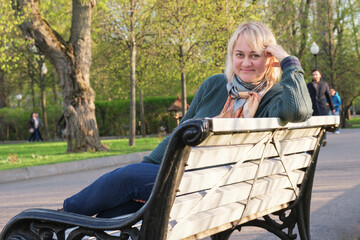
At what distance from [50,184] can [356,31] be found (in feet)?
117

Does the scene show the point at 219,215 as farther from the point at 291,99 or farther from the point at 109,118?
the point at 109,118

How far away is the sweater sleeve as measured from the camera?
9.83ft

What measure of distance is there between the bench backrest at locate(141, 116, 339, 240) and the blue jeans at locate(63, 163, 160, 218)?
23 cm

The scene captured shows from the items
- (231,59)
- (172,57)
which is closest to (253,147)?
(231,59)

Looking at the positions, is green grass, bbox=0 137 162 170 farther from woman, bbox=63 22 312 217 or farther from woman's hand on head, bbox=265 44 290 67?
woman's hand on head, bbox=265 44 290 67

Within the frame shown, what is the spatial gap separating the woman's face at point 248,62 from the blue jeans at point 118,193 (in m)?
1.00

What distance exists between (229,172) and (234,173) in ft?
0.21

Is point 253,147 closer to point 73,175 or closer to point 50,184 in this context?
point 50,184

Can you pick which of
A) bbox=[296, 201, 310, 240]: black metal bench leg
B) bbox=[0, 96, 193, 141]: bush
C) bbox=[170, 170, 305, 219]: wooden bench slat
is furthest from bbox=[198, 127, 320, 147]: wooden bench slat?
bbox=[0, 96, 193, 141]: bush

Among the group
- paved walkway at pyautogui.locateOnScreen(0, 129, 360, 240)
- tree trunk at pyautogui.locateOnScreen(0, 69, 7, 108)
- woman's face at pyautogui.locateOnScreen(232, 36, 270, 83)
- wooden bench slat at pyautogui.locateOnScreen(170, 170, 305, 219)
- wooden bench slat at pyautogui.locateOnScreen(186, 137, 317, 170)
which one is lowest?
paved walkway at pyautogui.locateOnScreen(0, 129, 360, 240)

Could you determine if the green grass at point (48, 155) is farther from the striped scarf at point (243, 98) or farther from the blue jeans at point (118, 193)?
the blue jeans at point (118, 193)

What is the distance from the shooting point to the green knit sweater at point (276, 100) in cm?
302

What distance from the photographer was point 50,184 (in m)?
10.9

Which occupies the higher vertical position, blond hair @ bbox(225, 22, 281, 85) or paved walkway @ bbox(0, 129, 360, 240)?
blond hair @ bbox(225, 22, 281, 85)
